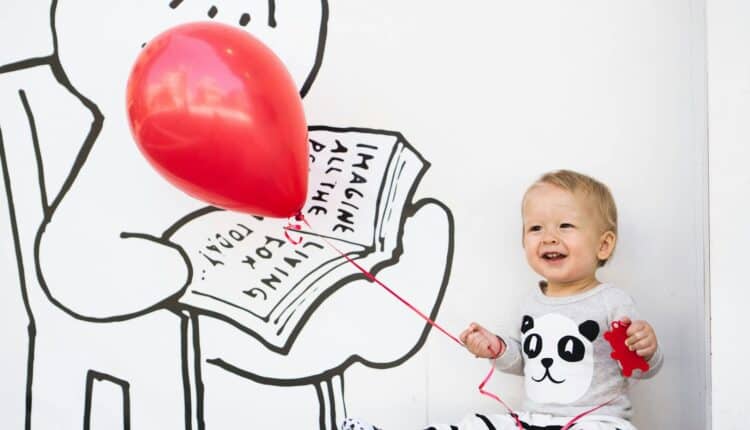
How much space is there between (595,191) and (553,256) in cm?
14

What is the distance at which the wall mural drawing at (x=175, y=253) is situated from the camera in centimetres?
141

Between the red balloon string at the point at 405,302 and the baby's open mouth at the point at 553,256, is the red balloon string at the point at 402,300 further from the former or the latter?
the baby's open mouth at the point at 553,256

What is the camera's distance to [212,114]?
1.12 metres

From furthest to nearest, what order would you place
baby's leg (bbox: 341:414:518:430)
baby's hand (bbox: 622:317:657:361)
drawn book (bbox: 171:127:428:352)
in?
drawn book (bbox: 171:127:428:352)
baby's leg (bbox: 341:414:518:430)
baby's hand (bbox: 622:317:657:361)

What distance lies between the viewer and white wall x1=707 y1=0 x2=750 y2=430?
1.13 m

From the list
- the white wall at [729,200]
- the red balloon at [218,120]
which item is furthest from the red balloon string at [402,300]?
the white wall at [729,200]

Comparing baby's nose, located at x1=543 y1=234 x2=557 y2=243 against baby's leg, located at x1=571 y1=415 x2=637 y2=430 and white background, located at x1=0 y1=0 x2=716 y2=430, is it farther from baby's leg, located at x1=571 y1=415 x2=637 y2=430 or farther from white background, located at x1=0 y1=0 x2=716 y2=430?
baby's leg, located at x1=571 y1=415 x2=637 y2=430

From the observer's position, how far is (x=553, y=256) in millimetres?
1234

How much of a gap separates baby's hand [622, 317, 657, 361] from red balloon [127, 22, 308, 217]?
59 centimetres

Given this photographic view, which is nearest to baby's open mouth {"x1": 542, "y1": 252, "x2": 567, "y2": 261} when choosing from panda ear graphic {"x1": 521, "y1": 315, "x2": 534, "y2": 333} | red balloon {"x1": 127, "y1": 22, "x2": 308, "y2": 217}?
panda ear graphic {"x1": 521, "y1": 315, "x2": 534, "y2": 333}

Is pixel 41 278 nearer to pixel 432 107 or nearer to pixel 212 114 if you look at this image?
pixel 212 114

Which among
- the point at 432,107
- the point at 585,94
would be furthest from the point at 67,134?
the point at 585,94

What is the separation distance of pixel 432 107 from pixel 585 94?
0.30 metres

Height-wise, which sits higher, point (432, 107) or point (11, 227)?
point (432, 107)
